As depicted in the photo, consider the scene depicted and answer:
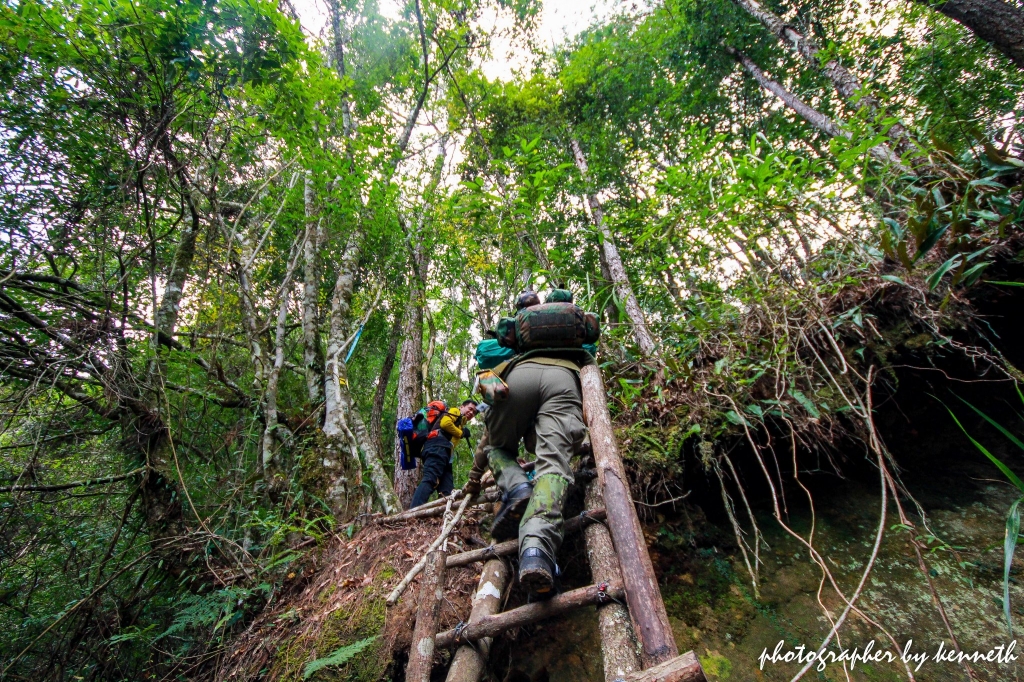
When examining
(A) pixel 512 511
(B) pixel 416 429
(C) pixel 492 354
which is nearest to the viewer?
(A) pixel 512 511

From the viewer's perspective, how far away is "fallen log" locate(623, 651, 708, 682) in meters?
1.51

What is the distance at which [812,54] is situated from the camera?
8.14m

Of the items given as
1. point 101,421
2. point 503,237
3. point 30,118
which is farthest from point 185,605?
point 503,237

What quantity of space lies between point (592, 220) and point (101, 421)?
8576mm

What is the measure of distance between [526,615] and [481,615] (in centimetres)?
31

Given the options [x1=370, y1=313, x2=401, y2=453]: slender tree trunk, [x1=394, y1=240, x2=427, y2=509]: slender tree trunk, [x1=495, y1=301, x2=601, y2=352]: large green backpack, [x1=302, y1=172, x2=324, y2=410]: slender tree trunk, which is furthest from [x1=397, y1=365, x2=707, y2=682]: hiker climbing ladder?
[x1=370, y1=313, x2=401, y2=453]: slender tree trunk

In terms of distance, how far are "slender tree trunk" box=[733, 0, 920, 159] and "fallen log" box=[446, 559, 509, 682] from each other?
27.9 ft

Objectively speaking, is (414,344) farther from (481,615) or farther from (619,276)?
(481,615)

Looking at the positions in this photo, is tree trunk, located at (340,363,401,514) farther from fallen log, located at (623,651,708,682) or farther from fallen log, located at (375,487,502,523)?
fallen log, located at (623,651,708,682)

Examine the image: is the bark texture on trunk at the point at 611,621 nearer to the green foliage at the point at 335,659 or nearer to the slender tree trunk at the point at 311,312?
the green foliage at the point at 335,659

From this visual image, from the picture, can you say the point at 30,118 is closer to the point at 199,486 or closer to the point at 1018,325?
the point at 199,486

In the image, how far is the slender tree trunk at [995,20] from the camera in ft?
14.7

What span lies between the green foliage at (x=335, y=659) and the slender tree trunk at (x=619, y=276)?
3488 mm

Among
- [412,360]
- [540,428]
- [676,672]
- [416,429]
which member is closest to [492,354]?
[540,428]
